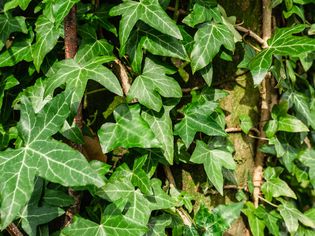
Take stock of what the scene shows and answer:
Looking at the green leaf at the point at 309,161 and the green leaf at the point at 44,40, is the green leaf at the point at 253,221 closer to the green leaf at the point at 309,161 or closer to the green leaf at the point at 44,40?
the green leaf at the point at 309,161

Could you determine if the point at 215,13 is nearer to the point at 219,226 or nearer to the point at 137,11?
the point at 137,11

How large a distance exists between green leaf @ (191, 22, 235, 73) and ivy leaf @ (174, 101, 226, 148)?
0.37ft

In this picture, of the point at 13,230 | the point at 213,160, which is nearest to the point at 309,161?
the point at 213,160

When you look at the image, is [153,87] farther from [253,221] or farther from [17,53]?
[253,221]

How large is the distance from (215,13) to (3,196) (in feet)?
2.55

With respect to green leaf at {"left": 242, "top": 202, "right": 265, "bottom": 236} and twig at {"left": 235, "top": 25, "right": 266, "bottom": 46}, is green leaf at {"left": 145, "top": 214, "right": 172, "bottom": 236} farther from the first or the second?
twig at {"left": 235, "top": 25, "right": 266, "bottom": 46}

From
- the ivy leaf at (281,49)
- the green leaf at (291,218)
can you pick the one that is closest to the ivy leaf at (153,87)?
the ivy leaf at (281,49)

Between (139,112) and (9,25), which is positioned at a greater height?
(9,25)

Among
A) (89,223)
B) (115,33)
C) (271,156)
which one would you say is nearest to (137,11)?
(115,33)

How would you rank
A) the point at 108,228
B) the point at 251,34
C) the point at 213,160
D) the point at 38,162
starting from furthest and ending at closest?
the point at 251,34 < the point at 213,160 < the point at 108,228 < the point at 38,162

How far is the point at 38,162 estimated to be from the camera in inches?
38.4

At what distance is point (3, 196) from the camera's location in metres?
0.92

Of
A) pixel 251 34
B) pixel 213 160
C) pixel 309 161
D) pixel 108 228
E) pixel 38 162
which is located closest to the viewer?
pixel 38 162

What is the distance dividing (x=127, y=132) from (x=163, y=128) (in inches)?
4.5
